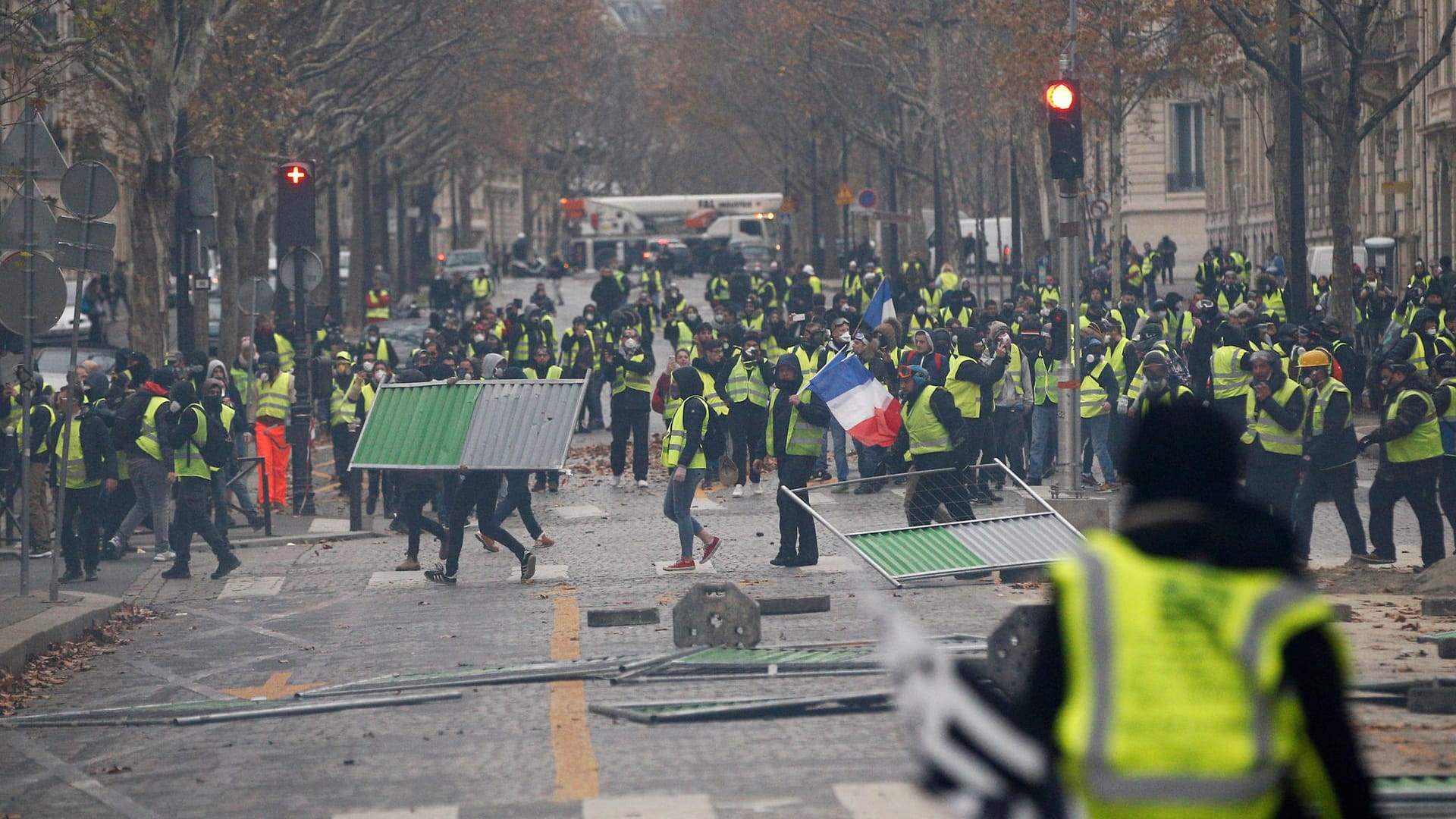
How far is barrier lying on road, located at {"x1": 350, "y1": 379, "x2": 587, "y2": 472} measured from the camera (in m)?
15.3

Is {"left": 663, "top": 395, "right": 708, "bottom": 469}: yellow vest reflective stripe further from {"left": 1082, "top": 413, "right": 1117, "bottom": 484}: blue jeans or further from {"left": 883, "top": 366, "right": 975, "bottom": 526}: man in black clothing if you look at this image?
{"left": 1082, "top": 413, "right": 1117, "bottom": 484}: blue jeans

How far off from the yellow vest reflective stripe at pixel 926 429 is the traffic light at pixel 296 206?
779 cm

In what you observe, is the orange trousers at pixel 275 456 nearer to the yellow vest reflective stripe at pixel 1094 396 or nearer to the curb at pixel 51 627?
the curb at pixel 51 627

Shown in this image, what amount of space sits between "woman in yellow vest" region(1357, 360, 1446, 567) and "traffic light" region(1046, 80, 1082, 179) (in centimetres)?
296

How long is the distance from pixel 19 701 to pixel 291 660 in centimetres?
163

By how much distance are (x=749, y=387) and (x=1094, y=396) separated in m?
3.24

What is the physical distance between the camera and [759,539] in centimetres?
1700

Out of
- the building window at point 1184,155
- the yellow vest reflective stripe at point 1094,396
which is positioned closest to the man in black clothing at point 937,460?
the yellow vest reflective stripe at point 1094,396

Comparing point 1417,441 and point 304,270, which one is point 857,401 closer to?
point 1417,441

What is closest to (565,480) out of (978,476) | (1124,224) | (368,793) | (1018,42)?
(978,476)

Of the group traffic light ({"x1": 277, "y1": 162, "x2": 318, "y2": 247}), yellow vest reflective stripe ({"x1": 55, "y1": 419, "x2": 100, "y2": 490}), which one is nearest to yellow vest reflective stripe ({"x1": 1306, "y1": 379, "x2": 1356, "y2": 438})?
yellow vest reflective stripe ({"x1": 55, "y1": 419, "x2": 100, "y2": 490})

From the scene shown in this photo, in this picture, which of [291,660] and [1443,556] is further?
[1443,556]

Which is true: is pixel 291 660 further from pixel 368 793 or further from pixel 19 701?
pixel 368 793

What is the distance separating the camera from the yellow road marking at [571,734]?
7609mm
